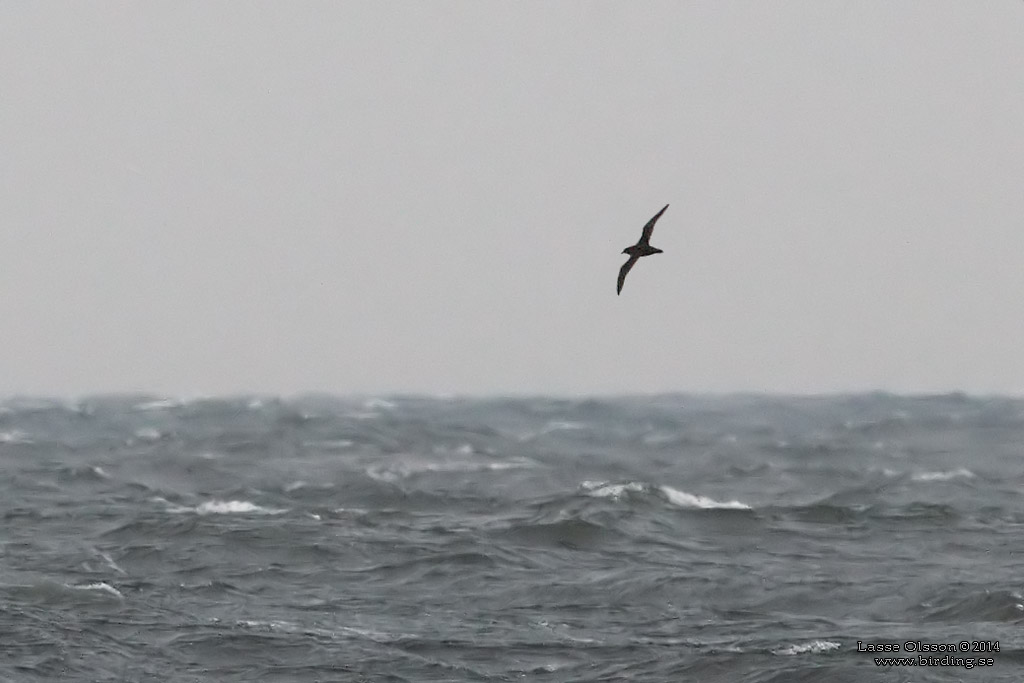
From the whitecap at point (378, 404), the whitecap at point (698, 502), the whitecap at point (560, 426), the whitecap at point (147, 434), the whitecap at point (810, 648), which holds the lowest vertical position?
the whitecap at point (810, 648)

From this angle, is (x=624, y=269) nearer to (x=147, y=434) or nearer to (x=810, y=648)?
(x=810, y=648)

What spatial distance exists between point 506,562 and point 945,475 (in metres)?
19.9

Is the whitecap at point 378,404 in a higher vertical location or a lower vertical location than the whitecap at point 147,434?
higher

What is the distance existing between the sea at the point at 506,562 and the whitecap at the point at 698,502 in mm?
171

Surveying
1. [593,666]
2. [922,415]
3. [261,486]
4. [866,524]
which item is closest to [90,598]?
[593,666]

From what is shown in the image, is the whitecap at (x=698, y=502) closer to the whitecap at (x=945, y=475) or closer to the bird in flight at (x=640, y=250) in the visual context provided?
the whitecap at (x=945, y=475)

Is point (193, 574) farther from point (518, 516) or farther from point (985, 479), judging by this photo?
point (985, 479)

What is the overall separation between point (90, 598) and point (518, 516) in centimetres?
1185

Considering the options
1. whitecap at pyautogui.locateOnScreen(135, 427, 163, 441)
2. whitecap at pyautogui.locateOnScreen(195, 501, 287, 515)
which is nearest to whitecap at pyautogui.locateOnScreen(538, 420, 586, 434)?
whitecap at pyautogui.locateOnScreen(135, 427, 163, 441)

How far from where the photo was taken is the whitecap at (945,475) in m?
43.2

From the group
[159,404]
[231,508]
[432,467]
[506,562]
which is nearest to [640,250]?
[506,562]

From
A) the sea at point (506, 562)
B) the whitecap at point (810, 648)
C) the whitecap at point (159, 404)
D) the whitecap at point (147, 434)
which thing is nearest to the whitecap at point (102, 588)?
the sea at point (506, 562)

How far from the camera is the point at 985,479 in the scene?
141 feet

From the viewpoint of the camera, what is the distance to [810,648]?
22188 millimetres
